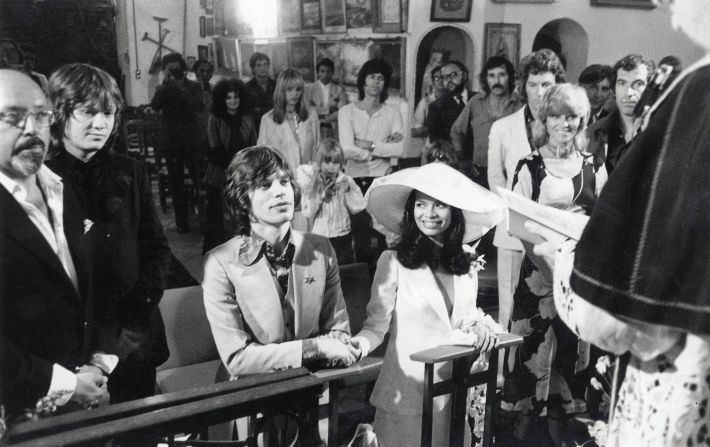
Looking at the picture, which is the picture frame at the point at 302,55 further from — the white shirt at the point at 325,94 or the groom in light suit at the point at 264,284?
the groom in light suit at the point at 264,284

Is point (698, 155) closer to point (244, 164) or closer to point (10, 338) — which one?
point (244, 164)

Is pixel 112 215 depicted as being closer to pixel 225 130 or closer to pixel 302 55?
pixel 225 130

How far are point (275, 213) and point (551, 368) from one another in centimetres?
157

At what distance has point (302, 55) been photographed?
399cm

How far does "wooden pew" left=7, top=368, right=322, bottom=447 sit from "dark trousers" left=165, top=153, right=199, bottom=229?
3.41 m

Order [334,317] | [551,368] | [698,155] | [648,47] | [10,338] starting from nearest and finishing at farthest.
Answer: [698,155] → [10,338] → [334,317] → [551,368] → [648,47]

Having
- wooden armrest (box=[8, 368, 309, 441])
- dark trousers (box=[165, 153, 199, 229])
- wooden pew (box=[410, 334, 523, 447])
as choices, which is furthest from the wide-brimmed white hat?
dark trousers (box=[165, 153, 199, 229])

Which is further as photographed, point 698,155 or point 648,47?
point 648,47

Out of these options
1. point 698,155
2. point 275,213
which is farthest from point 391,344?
point 698,155

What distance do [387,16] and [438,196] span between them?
2.03 metres

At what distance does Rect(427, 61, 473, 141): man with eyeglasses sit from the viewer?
4.52 meters

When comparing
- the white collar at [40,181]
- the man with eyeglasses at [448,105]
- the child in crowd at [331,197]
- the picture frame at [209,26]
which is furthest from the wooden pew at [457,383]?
the man with eyeglasses at [448,105]

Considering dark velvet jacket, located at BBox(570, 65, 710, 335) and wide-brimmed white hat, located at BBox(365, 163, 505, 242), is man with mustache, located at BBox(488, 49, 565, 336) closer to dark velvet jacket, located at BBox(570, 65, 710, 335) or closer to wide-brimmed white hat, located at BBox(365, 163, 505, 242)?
wide-brimmed white hat, located at BBox(365, 163, 505, 242)

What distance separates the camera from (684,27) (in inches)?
44.7
